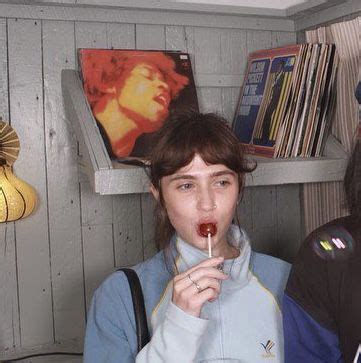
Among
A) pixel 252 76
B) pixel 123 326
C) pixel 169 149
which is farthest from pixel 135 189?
pixel 252 76

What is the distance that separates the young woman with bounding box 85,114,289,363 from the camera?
1.02m

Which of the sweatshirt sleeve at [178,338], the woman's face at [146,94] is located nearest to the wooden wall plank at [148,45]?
the woman's face at [146,94]

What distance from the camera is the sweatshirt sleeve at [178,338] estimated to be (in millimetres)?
929

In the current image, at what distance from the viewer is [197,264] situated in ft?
3.33

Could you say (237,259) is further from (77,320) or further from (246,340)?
(77,320)

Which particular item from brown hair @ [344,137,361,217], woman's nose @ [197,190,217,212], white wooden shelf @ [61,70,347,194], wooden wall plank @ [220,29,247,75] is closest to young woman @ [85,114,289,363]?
woman's nose @ [197,190,217,212]

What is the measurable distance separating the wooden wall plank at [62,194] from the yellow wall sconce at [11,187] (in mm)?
98

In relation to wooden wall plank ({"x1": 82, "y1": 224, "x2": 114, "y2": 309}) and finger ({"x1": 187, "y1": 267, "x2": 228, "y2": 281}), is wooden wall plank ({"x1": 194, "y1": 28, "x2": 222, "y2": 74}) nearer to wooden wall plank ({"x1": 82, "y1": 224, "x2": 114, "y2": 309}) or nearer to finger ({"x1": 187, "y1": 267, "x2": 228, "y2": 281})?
Answer: wooden wall plank ({"x1": 82, "y1": 224, "x2": 114, "y2": 309})

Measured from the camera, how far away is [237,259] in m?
1.10

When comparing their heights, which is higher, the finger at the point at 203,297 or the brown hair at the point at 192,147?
the brown hair at the point at 192,147

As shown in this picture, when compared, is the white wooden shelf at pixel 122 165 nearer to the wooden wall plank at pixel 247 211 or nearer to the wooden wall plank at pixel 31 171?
the wooden wall plank at pixel 31 171

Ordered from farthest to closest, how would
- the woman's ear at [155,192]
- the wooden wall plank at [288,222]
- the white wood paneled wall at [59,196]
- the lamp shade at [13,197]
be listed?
the wooden wall plank at [288,222], the white wood paneled wall at [59,196], the lamp shade at [13,197], the woman's ear at [155,192]

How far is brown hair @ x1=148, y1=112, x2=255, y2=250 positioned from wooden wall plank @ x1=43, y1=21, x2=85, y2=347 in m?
0.50

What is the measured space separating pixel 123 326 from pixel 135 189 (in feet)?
1.12
